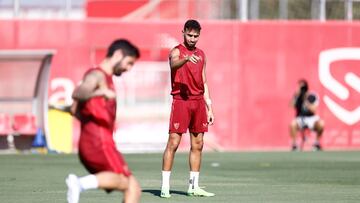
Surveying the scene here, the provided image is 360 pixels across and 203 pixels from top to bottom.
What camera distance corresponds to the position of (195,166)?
14867 mm

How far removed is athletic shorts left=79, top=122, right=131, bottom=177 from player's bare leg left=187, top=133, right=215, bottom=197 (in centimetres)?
434

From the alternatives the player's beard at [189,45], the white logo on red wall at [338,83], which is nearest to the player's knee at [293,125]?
the white logo on red wall at [338,83]

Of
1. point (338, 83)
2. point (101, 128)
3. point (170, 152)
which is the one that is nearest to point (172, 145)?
point (170, 152)

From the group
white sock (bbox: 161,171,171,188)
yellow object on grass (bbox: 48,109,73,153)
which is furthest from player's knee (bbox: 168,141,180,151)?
yellow object on grass (bbox: 48,109,73,153)

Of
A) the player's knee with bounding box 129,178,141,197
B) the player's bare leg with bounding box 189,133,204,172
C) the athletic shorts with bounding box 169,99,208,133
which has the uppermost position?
the athletic shorts with bounding box 169,99,208,133

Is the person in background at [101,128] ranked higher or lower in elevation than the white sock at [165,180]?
higher

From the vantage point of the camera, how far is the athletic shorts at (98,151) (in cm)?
1041

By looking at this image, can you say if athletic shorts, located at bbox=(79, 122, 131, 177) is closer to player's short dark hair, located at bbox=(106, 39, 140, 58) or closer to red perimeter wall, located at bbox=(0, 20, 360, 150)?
player's short dark hair, located at bbox=(106, 39, 140, 58)

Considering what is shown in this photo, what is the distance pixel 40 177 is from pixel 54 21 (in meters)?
12.6

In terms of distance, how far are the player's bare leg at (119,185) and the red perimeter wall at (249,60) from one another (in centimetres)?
2018

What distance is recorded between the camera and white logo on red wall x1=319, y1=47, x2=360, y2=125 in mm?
32188

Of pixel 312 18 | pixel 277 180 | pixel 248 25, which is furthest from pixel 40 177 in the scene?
pixel 312 18

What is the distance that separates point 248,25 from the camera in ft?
104

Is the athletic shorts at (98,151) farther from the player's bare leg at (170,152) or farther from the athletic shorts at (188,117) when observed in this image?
the athletic shorts at (188,117)
